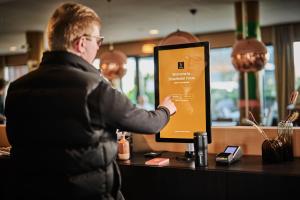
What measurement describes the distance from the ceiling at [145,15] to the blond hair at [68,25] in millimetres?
4071

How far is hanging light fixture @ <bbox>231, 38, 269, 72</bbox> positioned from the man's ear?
294 cm

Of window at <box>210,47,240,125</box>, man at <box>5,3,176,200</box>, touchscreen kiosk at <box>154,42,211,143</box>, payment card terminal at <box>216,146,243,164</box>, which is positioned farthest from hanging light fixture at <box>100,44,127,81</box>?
window at <box>210,47,240,125</box>

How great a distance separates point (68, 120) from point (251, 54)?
123 inches

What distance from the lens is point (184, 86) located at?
6.11 feet

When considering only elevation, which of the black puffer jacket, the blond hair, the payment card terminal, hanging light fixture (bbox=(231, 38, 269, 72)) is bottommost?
the payment card terminal

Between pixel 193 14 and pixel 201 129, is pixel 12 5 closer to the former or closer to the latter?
pixel 193 14

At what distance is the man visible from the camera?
1219 mm

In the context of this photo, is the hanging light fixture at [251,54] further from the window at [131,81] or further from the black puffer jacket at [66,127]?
the window at [131,81]

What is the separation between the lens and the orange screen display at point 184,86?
5.97ft

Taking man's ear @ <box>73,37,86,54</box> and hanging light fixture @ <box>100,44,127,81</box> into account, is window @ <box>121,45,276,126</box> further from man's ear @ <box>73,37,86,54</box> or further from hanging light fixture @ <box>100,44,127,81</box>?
man's ear @ <box>73,37,86,54</box>

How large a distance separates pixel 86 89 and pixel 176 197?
2.40ft

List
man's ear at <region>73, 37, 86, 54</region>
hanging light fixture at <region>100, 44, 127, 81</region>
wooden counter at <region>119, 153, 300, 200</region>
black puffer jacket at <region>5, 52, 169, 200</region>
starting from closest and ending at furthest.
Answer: black puffer jacket at <region>5, 52, 169, 200</region> → man's ear at <region>73, 37, 86, 54</region> → wooden counter at <region>119, 153, 300, 200</region> → hanging light fixture at <region>100, 44, 127, 81</region>

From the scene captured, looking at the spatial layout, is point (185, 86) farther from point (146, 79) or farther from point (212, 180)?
point (146, 79)

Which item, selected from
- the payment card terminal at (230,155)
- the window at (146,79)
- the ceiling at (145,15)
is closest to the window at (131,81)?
the window at (146,79)
